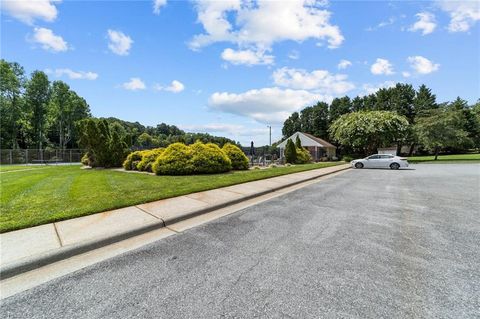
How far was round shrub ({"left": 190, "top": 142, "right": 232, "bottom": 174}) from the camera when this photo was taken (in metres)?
12.3

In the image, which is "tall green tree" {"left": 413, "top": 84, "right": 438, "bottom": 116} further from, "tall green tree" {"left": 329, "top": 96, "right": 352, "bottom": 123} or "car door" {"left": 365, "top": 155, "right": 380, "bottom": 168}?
"car door" {"left": 365, "top": 155, "right": 380, "bottom": 168}

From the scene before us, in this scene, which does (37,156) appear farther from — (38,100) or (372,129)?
(372,129)

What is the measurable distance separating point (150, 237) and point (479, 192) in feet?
34.7

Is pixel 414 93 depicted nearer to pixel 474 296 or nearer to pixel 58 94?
pixel 474 296

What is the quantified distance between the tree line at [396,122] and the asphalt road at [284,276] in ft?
94.5

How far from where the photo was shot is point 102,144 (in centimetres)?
1697

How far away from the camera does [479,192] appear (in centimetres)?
809

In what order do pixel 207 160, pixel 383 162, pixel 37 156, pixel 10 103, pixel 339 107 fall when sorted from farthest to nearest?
pixel 339 107
pixel 10 103
pixel 37 156
pixel 383 162
pixel 207 160

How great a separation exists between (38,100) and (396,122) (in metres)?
57.7

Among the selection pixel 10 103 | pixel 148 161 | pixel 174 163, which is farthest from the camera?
pixel 10 103

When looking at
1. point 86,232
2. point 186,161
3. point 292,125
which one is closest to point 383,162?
point 186,161

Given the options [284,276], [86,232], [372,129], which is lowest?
[284,276]

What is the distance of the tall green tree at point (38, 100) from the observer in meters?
41.1

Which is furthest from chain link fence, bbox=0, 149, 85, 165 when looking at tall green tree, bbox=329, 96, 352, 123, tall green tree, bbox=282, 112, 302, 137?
tall green tree, bbox=329, 96, 352, 123
